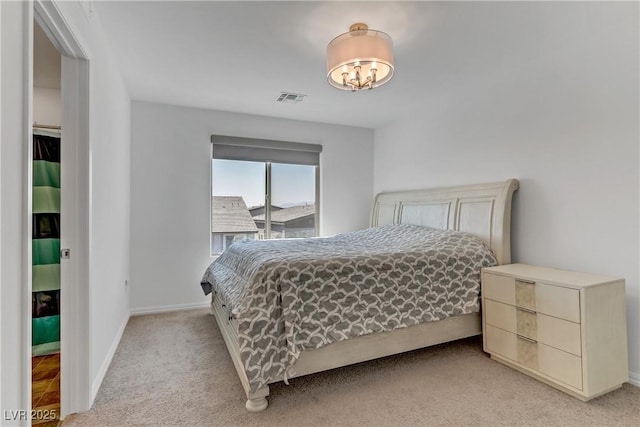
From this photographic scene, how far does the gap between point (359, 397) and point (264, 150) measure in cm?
302

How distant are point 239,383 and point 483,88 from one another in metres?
3.28

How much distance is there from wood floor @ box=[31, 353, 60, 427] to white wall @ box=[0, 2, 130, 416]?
0.75 feet

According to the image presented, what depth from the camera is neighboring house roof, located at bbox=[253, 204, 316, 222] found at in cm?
418

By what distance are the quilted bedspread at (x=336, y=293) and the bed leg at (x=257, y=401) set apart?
0.08 metres

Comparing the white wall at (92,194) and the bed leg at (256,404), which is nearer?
the white wall at (92,194)

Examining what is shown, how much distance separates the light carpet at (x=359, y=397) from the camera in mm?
1661

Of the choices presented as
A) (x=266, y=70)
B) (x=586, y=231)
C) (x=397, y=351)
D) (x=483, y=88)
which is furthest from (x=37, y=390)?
(x=483, y=88)

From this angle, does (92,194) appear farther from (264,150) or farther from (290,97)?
(264,150)

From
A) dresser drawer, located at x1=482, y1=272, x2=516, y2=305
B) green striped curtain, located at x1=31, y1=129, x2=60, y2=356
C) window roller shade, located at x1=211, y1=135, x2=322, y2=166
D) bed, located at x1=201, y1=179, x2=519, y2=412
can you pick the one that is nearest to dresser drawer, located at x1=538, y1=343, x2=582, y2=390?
dresser drawer, located at x1=482, y1=272, x2=516, y2=305

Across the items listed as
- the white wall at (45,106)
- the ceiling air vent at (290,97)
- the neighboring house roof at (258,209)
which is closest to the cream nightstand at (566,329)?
the ceiling air vent at (290,97)

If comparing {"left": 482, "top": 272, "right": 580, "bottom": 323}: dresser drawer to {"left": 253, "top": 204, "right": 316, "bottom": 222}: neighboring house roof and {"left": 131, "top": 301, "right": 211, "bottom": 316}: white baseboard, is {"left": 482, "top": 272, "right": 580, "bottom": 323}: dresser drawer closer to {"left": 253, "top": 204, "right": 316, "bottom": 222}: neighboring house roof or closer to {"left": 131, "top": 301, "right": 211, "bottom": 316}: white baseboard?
{"left": 253, "top": 204, "right": 316, "bottom": 222}: neighboring house roof

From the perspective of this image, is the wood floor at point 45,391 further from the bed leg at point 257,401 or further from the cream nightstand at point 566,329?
the cream nightstand at point 566,329

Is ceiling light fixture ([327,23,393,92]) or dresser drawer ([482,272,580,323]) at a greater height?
ceiling light fixture ([327,23,393,92])

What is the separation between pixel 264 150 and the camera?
4.01 meters
